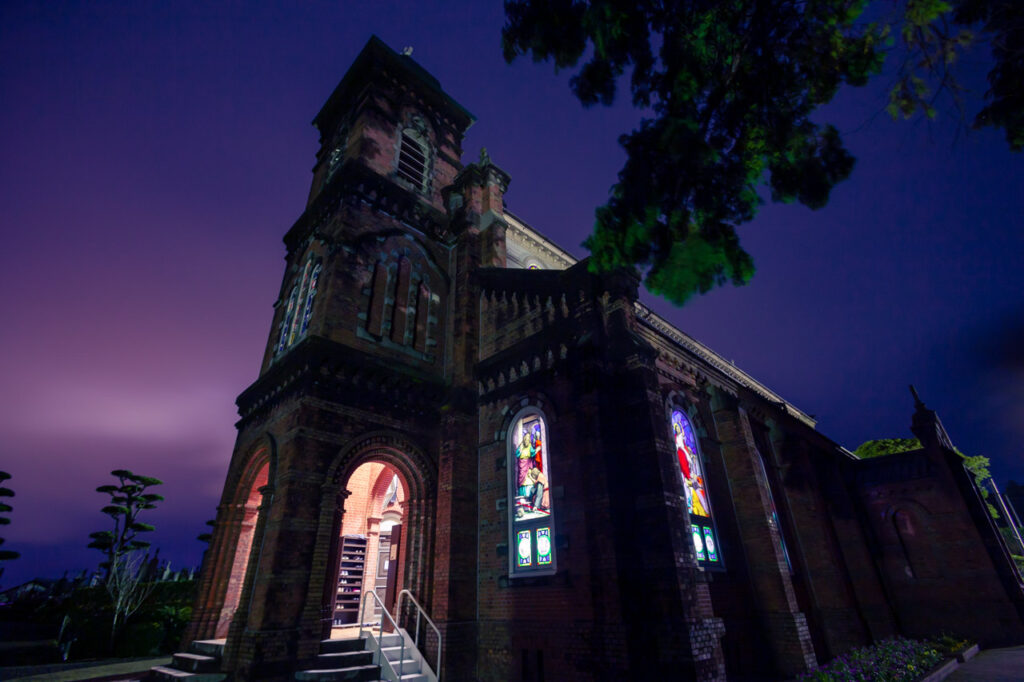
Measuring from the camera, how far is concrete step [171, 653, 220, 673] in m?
9.19

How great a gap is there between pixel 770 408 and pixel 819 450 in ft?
15.0

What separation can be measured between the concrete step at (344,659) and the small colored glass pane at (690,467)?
796 cm

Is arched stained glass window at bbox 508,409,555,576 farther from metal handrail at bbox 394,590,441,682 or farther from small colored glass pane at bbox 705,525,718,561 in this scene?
small colored glass pane at bbox 705,525,718,561

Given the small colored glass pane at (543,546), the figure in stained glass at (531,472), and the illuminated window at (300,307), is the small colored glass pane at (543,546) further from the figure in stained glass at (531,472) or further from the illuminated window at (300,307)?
the illuminated window at (300,307)

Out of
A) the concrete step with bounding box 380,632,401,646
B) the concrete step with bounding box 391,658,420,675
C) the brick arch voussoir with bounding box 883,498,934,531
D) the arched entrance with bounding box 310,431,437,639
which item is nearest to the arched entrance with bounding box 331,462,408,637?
the arched entrance with bounding box 310,431,437,639

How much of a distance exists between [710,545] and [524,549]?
4.65 m

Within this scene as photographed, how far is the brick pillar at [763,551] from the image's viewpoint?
32.6ft

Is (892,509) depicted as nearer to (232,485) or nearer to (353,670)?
(353,670)

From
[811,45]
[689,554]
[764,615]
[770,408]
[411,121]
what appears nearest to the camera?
[811,45]

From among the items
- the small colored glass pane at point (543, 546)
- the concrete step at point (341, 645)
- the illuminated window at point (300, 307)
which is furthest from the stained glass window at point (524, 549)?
the illuminated window at point (300, 307)

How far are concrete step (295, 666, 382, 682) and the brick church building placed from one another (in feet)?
0.26

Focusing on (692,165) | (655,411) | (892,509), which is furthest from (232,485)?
(892,509)

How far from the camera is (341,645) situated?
943cm

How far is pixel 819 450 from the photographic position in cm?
1809
